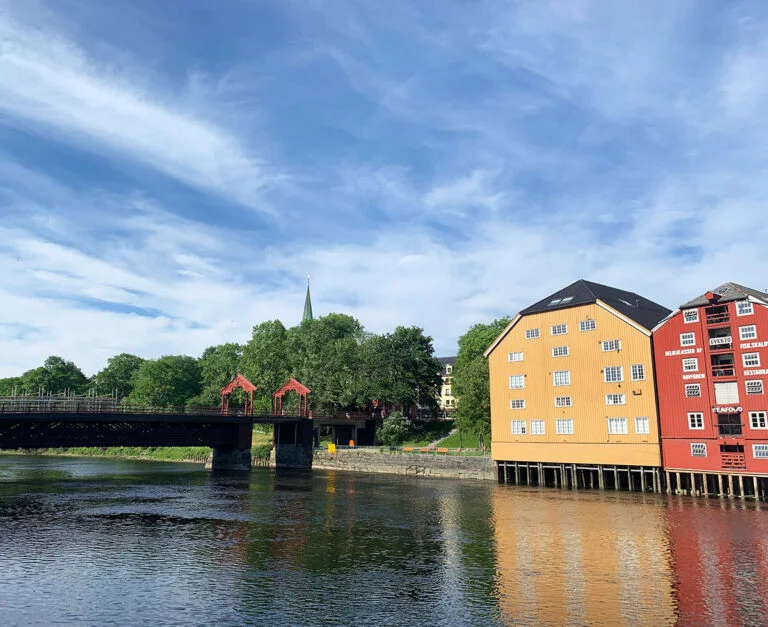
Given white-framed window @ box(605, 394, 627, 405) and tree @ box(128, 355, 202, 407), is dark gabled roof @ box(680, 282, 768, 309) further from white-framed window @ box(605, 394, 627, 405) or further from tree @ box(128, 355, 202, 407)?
tree @ box(128, 355, 202, 407)

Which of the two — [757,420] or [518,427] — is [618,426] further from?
[757,420]

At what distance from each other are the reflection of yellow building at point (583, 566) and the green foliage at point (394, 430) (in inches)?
2040

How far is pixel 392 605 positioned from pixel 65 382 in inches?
7309

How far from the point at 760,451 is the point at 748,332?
1057 cm

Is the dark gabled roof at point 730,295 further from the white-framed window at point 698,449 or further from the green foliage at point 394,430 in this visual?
the green foliage at point 394,430

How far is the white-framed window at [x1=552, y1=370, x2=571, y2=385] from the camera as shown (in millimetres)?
64938

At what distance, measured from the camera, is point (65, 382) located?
593 ft

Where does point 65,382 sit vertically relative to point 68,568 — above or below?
above

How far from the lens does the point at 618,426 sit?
60.8 meters

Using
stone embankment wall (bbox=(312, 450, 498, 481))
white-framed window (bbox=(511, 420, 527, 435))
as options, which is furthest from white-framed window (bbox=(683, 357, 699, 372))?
stone embankment wall (bbox=(312, 450, 498, 481))

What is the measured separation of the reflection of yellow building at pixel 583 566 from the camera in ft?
73.0

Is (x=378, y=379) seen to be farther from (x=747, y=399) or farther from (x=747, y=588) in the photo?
(x=747, y=588)

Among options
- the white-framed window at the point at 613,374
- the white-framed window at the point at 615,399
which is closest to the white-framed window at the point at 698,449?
the white-framed window at the point at 615,399

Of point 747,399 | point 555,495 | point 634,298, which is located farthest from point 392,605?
point 634,298
